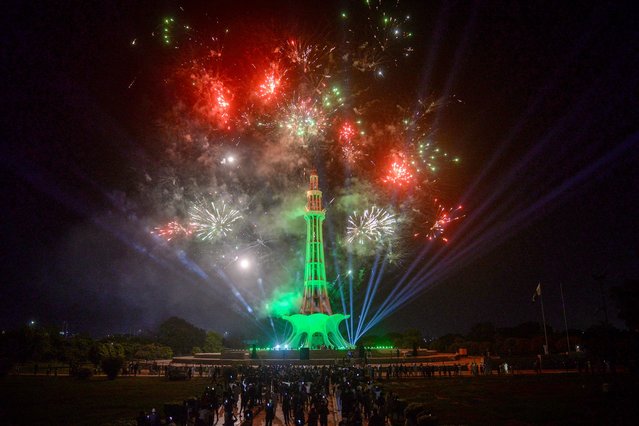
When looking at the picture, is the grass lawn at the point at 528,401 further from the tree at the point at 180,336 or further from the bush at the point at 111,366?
the tree at the point at 180,336

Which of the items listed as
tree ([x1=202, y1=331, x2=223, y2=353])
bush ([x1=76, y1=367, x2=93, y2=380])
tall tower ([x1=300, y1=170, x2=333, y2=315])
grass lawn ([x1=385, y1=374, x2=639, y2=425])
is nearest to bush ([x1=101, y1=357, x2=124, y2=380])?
bush ([x1=76, y1=367, x2=93, y2=380])

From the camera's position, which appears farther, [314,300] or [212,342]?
[212,342]

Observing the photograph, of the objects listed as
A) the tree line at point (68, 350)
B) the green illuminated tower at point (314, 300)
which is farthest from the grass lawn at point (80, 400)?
the green illuminated tower at point (314, 300)

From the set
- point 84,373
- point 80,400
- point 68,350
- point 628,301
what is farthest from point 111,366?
point 628,301

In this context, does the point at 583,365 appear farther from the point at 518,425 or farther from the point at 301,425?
the point at 301,425

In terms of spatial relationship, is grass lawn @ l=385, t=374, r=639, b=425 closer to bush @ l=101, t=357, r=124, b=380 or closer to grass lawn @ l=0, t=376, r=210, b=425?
grass lawn @ l=0, t=376, r=210, b=425

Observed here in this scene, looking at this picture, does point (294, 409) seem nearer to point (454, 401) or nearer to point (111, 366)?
point (454, 401)

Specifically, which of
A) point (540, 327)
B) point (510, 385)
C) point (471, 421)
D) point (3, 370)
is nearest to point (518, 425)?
point (471, 421)
